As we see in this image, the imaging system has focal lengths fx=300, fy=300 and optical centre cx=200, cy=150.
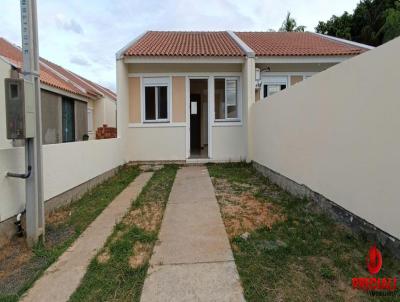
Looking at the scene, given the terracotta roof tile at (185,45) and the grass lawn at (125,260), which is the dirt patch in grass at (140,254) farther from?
the terracotta roof tile at (185,45)

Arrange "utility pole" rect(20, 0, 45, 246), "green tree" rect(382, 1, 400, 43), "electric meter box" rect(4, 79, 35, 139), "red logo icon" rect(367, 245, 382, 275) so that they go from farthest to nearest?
"green tree" rect(382, 1, 400, 43) → "utility pole" rect(20, 0, 45, 246) → "electric meter box" rect(4, 79, 35, 139) → "red logo icon" rect(367, 245, 382, 275)

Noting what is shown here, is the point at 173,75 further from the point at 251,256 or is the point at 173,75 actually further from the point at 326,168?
the point at 251,256

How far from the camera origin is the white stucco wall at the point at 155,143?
10672mm

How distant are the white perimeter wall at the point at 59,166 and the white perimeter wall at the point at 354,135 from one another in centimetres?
430

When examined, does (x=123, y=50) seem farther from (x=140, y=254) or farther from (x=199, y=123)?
(x=140, y=254)

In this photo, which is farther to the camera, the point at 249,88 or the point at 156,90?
the point at 156,90

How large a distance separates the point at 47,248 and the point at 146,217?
1.54 m

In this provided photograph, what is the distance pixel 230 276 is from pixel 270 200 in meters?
3.03

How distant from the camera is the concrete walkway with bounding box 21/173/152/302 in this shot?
272cm

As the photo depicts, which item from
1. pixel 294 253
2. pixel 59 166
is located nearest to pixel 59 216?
pixel 59 166

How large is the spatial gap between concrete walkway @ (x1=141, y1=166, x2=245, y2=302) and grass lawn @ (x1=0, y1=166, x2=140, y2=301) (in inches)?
46.4

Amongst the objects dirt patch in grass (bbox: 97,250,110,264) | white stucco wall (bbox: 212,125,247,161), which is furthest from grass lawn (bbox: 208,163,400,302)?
white stucco wall (bbox: 212,125,247,161)

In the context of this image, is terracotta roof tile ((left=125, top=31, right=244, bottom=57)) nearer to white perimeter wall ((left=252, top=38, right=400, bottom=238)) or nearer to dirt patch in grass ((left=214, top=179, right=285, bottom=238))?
white perimeter wall ((left=252, top=38, right=400, bottom=238))

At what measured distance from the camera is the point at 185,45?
36.8 ft
